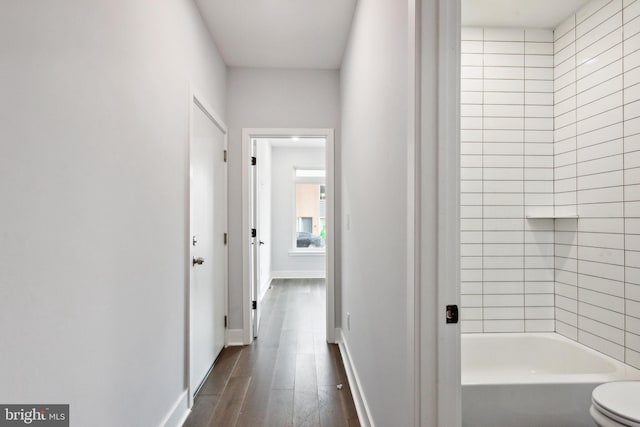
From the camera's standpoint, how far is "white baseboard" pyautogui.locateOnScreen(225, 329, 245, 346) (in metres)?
3.14

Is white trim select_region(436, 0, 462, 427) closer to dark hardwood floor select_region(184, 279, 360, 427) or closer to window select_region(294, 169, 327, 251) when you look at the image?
dark hardwood floor select_region(184, 279, 360, 427)

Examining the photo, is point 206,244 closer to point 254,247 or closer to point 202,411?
point 254,247

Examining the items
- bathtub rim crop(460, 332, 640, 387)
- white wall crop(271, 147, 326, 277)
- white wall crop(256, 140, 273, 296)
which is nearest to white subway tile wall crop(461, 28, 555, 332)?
bathtub rim crop(460, 332, 640, 387)

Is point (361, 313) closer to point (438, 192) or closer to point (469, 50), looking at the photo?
point (438, 192)

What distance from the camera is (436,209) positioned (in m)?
0.97

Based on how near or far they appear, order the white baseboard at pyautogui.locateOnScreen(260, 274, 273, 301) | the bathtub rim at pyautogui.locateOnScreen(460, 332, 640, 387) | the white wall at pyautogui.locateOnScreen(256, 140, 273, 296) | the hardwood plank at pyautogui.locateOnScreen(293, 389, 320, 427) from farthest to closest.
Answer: the white wall at pyautogui.locateOnScreen(256, 140, 273, 296), the white baseboard at pyautogui.locateOnScreen(260, 274, 273, 301), the hardwood plank at pyautogui.locateOnScreen(293, 389, 320, 427), the bathtub rim at pyautogui.locateOnScreen(460, 332, 640, 387)

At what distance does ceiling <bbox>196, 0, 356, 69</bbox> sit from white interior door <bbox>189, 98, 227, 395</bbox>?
27.1 inches

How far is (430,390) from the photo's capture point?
963 millimetres

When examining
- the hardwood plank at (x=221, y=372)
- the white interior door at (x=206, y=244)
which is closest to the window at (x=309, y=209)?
the white interior door at (x=206, y=244)

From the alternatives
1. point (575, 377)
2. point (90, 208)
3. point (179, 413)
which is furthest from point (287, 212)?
point (90, 208)

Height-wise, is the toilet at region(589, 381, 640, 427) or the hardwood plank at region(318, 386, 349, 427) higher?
the toilet at region(589, 381, 640, 427)

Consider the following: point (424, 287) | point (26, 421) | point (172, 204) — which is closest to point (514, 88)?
point (424, 287)

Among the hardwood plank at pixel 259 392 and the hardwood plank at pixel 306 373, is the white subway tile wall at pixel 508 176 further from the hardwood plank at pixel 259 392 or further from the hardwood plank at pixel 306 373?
the hardwood plank at pixel 259 392

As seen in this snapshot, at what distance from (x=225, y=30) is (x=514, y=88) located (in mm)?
2191
